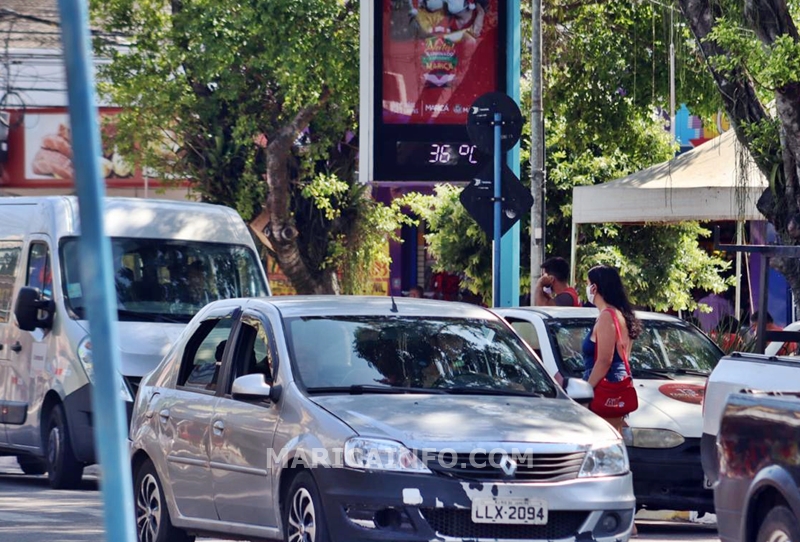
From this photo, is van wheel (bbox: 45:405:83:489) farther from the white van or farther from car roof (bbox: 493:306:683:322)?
car roof (bbox: 493:306:683:322)

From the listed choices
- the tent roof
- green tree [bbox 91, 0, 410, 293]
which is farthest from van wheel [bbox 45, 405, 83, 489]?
green tree [bbox 91, 0, 410, 293]

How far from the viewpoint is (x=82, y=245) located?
3.36 metres

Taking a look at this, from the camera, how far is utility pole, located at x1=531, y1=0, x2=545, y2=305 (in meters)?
18.9

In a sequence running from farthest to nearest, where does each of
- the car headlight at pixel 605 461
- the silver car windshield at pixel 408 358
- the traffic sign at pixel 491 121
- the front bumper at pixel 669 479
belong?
→ the traffic sign at pixel 491 121 < the front bumper at pixel 669 479 < the silver car windshield at pixel 408 358 < the car headlight at pixel 605 461

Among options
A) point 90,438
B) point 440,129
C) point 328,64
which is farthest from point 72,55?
point 328,64

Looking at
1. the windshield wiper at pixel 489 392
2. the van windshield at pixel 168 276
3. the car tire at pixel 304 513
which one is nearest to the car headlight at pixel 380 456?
the car tire at pixel 304 513

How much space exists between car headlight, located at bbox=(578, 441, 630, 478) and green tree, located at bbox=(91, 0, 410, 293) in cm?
1398

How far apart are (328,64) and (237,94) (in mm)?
2354

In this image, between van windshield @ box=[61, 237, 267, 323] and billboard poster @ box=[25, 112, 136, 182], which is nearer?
billboard poster @ box=[25, 112, 136, 182]

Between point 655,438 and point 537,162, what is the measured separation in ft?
29.5

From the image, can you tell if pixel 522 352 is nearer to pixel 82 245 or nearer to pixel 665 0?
pixel 82 245

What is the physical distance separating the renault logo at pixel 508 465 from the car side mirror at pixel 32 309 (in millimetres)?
6525

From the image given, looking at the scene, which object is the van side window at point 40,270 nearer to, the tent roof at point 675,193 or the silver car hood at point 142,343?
the silver car hood at point 142,343

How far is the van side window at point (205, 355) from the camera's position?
8.95 metres
